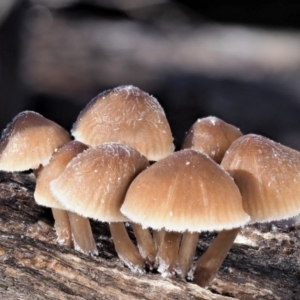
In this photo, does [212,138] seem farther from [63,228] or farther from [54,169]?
[63,228]

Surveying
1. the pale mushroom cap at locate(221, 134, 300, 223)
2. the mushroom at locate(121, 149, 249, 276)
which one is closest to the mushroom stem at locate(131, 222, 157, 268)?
the mushroom at locate(121, 149, 249, 276)

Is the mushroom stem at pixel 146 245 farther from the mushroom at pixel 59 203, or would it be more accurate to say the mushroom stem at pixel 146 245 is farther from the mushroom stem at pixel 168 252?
the mushroom at pixel 59 203

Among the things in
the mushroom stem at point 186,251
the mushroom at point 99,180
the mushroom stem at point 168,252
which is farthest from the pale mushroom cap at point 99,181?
the mushroom stem at point 186,251

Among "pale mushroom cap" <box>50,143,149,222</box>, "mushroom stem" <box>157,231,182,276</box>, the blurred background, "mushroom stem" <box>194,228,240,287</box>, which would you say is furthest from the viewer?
the blurred background

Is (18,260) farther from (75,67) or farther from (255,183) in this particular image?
(75,67)

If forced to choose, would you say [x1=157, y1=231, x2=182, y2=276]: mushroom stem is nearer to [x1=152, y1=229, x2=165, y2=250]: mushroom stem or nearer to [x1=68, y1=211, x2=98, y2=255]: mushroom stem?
[x1=152, y1=229, x2=165, y2=250]: mushroom stem
